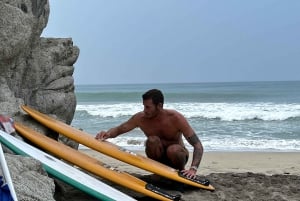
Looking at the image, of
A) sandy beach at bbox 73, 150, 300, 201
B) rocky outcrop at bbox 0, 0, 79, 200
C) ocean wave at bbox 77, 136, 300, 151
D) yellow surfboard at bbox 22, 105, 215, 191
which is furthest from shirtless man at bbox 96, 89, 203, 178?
ocean wave at bbox 77, 136, 300, 151

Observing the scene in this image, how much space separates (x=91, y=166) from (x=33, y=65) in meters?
2.05

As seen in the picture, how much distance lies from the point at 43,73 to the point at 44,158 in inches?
92.2

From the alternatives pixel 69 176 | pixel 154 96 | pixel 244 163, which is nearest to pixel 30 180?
pixel 69 176

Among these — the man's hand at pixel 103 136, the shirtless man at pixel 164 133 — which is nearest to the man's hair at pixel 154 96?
the shirtless man at pixel 164 133

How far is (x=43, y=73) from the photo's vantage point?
625cm

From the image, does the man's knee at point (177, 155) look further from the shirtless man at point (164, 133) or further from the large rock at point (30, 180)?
the large rock at point (30, 180)

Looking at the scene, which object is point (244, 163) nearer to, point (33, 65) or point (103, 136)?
point (103, 136)

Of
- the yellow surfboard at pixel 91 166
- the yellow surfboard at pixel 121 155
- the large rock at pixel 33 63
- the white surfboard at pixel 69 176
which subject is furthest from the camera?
the large rock at pixel 33 63

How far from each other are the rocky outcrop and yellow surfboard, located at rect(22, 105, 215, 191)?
4.8 inches

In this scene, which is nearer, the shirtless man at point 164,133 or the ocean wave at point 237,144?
the shirtless man at point 164,133

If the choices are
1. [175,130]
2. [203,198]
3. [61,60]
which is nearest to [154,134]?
[175,130]

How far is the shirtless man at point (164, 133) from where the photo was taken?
16.7 feet

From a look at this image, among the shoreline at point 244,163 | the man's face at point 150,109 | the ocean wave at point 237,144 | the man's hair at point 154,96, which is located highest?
the man's hair at point 154,96

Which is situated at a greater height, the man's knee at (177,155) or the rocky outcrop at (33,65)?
the rocky outcrop at (33,65)
